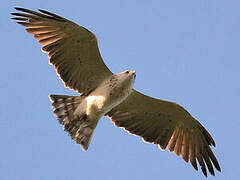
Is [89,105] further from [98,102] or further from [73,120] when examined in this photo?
[73,120]

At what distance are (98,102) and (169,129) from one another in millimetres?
2023

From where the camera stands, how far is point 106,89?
12.7 meters

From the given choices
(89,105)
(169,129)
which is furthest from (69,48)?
(169,129)

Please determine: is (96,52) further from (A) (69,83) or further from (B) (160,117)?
(B) (160,117)

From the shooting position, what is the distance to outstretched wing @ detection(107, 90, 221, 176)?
1359cm

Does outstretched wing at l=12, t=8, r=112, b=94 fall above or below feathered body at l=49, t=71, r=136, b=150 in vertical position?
above

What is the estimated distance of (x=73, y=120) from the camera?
13.0m

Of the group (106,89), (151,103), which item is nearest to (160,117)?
(151,103)

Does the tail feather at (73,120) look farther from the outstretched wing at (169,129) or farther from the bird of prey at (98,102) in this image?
the outstretched wing at (169,129)

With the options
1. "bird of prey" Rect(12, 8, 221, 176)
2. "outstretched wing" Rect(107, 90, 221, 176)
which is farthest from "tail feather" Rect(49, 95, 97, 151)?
"outstretched wing" Rect(107, 90, 221, 176)

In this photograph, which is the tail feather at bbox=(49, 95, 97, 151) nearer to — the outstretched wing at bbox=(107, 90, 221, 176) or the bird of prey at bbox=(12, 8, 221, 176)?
the bird of prey at bbox=(12, 8, 221, 176)

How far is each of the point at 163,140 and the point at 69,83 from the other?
2.47 metres

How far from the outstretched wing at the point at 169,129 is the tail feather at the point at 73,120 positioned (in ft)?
3.05

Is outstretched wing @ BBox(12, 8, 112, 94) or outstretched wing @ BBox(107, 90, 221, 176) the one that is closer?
outstretched wing @ BBox(12, 8, 112, 94)
